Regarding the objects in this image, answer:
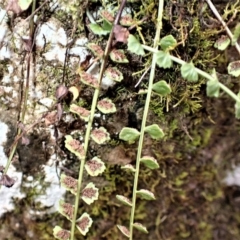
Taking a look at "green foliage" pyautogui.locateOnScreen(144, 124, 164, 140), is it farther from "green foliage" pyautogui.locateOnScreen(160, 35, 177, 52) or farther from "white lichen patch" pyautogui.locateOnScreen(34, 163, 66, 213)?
"white lichen patch" pyautogui.locateOnScreen(34, 163, 66, 213)

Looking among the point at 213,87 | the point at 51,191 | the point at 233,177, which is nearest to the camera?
the point at 213,87

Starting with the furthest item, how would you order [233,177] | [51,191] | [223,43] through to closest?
[233,177] < [51,191] < [223,43]

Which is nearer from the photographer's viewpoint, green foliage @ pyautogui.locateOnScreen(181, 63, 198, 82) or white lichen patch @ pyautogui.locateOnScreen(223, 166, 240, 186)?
green foliage @ pyautogui.locateOnScreen(181, 63, 198, 82)

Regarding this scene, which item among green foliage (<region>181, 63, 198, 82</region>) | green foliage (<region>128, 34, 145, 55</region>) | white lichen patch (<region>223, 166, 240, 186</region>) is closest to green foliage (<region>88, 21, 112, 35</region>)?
green foliage (<region>128, 34, 145, 55</region>)

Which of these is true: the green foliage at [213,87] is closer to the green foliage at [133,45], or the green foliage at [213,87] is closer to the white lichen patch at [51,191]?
the green foliage at [133,45]

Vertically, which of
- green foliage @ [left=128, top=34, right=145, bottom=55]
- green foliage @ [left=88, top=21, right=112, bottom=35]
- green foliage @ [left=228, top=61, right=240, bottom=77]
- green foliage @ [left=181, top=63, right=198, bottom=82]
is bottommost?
green foliage @ [left=228, top=61, right=240, bottom=77]

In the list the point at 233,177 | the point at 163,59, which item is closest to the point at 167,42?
the point at 163,59

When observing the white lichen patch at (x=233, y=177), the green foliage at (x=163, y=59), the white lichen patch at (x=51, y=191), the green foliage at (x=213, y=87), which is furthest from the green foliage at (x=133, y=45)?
the white lichen patch at (x=233, y=177)

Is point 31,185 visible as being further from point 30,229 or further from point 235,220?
point 235,220

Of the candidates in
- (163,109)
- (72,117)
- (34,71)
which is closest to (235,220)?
(163,109)

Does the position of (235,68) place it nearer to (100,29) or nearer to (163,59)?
(163,59)

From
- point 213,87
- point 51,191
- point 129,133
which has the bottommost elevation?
point 51,191
